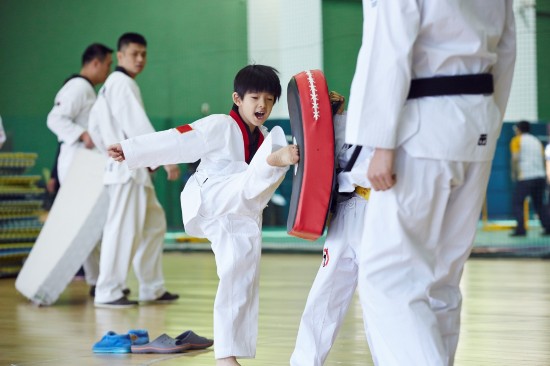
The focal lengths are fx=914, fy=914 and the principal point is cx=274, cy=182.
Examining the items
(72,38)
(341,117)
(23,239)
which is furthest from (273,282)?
(72,38)

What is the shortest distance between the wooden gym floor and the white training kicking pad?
0.15m

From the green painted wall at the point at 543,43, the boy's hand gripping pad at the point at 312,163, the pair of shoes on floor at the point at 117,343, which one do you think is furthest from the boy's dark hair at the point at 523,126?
the boy's hand gripping pad at the point at 312,163

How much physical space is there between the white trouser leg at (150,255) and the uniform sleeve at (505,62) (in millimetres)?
3709

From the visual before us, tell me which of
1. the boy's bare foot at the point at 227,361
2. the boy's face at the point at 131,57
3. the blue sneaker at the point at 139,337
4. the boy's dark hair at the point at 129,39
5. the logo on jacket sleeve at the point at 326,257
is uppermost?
the boy's dark hair at the point at 129,39

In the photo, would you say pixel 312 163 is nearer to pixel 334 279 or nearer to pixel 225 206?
pixel 334 279

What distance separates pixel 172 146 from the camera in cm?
354

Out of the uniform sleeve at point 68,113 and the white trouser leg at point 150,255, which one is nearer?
the white trouser leg at point 150,255

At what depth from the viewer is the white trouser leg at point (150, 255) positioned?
599cm

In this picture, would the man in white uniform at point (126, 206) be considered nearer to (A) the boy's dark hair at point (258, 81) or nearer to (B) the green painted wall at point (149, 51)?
(A) the boy's dark hair at point (258, 81)

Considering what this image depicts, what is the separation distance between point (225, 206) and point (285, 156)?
60 centimetres

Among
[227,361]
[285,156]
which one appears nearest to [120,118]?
[227,361]

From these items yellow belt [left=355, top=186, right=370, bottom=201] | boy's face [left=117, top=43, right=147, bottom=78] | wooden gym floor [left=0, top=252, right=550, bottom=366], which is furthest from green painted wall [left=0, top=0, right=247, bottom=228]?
yellow belt [left=355, top=186, right=370, bottom=201]

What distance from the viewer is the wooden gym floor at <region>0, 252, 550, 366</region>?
3.89m

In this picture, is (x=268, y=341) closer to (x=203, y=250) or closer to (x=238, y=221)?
(x=238, y=221)
